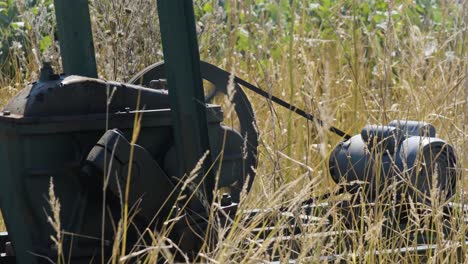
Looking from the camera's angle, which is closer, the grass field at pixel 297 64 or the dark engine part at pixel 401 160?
the dark engine part at pixel 401 160

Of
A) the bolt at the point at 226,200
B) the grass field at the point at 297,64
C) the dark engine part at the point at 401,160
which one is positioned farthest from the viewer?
the grass field at the point at 297,64

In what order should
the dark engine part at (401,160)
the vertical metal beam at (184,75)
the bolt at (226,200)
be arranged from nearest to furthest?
the vertical metal beam at (184,75), the bolt at (226,200), the dark engine part at (401,160)

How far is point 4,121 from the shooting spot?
2.91 m

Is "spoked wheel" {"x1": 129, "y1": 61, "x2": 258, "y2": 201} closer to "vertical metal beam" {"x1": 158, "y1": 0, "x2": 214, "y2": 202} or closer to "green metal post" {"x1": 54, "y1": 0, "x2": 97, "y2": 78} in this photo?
"green metal post" {"x1": 54, "y1": 0, "x2": 97, "y2": 78}

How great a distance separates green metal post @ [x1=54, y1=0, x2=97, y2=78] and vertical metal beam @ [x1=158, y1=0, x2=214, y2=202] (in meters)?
0.37

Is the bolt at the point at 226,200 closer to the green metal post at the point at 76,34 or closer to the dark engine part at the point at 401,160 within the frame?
the dark engine part at the point at 401,160

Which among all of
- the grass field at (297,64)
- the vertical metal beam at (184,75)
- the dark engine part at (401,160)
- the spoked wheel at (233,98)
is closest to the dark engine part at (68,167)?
the vertical metal beam at (184,75)

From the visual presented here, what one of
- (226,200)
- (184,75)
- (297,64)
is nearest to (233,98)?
(226,200)

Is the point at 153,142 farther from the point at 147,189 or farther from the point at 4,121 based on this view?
the point at 4,121

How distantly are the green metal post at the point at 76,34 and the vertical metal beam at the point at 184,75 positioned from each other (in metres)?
0.37

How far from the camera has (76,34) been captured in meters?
3.15

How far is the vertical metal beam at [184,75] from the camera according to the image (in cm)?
286

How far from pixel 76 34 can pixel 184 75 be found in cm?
46

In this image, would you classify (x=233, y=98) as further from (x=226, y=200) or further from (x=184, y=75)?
(x=184, y=75)
